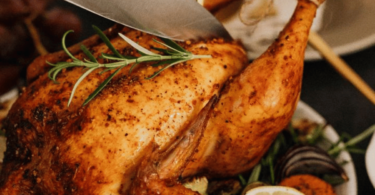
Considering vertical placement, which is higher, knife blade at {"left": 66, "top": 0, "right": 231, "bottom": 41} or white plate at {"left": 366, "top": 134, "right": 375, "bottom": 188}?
knife blade at {"left": 66, "top": 0, "right": 231, "bottom": 41}

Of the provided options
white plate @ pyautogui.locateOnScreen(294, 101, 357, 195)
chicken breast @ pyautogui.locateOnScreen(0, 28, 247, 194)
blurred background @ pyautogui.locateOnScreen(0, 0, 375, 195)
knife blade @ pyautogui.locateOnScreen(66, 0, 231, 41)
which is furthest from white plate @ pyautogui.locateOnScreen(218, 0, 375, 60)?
chicken breast @ pyautogui.locateOnScreen(0, 28, 247, 194)

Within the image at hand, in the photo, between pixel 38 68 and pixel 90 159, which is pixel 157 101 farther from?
pixel 38 68

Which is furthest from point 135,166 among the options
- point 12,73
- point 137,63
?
point 12,73

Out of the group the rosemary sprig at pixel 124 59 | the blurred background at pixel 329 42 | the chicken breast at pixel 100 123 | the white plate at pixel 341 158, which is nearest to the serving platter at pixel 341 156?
the white plate at pixel 341 158

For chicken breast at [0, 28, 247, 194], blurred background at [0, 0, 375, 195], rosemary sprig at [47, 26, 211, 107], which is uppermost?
blurred background at [0, 0, 375, 195]

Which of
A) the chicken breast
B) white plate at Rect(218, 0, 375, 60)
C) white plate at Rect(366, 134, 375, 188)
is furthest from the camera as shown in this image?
white plate at Rect(218, 0, 375, 60)

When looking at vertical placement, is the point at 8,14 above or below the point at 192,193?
above

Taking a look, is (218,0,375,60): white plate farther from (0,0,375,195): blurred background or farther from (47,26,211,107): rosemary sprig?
(47,26,211,107): rosemary sprig
